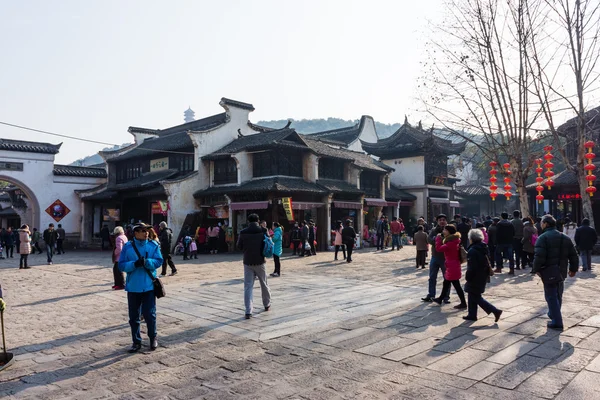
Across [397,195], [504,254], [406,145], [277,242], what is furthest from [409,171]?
[277,242]

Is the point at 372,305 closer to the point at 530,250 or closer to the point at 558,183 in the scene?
the point at 530,250

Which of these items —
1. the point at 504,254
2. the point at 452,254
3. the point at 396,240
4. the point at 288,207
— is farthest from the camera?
the point at 396,240

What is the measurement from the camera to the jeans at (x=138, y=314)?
5.48m

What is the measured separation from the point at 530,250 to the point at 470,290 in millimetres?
7559

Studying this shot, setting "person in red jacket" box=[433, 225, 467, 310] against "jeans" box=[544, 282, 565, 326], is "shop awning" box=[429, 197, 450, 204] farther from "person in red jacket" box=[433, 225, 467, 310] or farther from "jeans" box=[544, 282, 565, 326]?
"jeans" box=[544, 282, 565, 326]

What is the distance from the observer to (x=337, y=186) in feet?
78.4

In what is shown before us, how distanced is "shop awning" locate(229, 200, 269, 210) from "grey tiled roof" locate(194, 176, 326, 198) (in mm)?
621

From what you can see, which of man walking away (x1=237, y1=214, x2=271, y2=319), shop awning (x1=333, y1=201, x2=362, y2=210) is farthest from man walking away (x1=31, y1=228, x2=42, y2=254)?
man walking away (x1=237, y1=214, x2=271, y2=319)

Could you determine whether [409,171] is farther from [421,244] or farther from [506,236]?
[506,236]

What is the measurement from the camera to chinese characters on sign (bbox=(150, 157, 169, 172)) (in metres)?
26.5

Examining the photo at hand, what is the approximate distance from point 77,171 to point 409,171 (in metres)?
23.9

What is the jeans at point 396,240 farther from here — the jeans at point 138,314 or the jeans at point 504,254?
the jeans at point 138,314

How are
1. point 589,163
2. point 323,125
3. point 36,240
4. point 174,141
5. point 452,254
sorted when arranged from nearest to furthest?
point 452,254 → point 589,163 → point 36,240 → point 174,141 → point 323,125

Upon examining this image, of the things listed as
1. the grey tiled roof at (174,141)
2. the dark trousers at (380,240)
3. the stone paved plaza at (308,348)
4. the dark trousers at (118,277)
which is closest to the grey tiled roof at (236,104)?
the grey tiled roof at (174,141)
